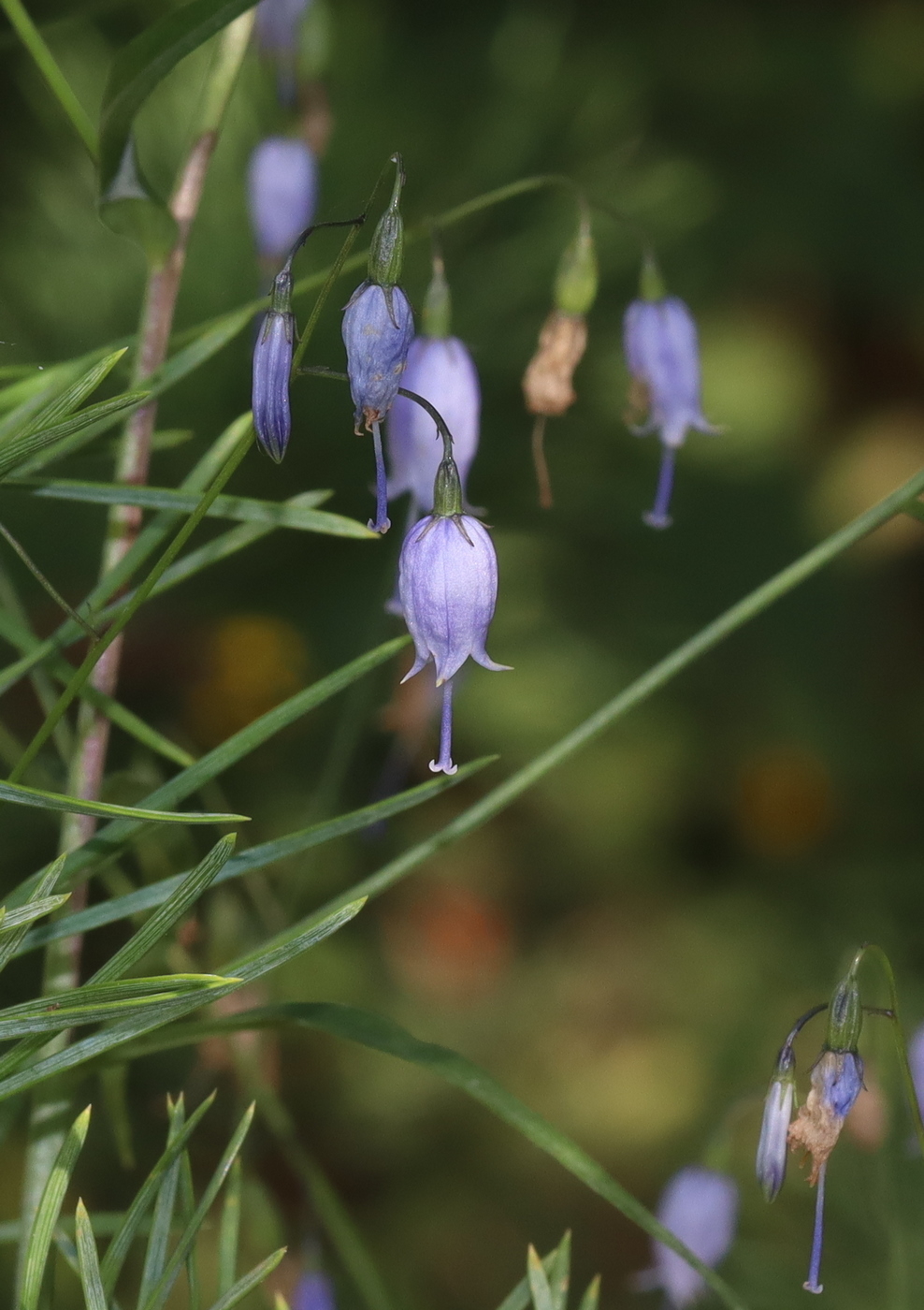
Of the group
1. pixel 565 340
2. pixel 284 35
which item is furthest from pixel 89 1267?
pixel 284 35

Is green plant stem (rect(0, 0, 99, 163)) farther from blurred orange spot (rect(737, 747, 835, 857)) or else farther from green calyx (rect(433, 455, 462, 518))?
blurred orange spot (rect(737, 747, 835, 857))

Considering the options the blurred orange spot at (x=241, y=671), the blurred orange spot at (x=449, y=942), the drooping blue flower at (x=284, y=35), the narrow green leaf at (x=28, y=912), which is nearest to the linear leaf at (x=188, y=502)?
the narrow green leaf at (x=28, y=912)

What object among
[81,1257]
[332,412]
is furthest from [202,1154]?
[81,1257]

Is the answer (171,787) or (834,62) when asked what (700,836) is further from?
(171,787)

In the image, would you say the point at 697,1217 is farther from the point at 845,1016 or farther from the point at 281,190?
the point at 281,190

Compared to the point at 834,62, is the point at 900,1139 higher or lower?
lower

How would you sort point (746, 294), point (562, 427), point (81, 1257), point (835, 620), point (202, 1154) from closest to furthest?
point (81, 1257)
point (562, 427)
point (202, 1154)
point (835, 620)
point (746, 294)
